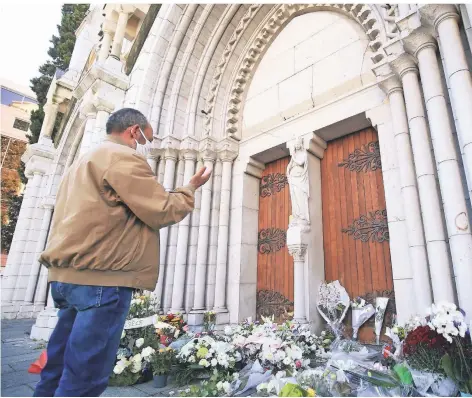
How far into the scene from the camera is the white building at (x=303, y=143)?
248 cm

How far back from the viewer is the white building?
8.14 ft

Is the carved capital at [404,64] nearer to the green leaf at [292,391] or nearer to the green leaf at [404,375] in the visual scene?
the green leaf at [404,375]

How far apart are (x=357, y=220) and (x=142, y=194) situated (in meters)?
3.16

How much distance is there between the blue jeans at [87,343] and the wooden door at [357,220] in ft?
10.0

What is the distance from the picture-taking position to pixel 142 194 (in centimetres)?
140

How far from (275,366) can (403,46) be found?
3250 millimetres

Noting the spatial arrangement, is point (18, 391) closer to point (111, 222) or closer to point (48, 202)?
point (111, 222)

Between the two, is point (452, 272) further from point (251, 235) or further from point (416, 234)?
point (251, 235)

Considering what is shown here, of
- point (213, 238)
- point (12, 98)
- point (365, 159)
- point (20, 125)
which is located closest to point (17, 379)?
point (213, 238)

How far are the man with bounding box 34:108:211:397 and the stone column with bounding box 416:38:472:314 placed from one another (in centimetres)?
198

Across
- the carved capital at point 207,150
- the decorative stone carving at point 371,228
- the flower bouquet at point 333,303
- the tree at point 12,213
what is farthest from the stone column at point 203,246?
the tree at point 12,213

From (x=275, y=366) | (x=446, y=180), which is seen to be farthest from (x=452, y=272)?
(x=275, y=366)

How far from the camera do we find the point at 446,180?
2.32 m

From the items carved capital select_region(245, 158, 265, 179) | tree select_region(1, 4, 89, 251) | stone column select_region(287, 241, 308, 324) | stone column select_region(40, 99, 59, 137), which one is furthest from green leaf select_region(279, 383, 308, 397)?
tree select_region(1, 4, 89, 251)
